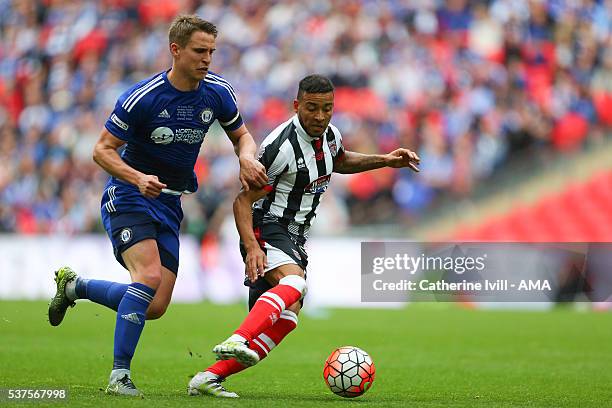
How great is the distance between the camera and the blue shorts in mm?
6461

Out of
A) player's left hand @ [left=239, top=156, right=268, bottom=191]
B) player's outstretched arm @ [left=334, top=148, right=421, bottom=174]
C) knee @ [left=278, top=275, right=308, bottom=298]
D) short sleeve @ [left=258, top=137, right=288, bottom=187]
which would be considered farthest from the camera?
player's outstretched arm @ [left=334, top=148, right=421, bottom=174]

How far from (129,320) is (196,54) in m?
1.73

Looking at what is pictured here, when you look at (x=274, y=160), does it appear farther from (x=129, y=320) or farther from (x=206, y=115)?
(x=129, y=320)

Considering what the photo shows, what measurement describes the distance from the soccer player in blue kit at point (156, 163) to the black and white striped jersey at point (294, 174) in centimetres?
19

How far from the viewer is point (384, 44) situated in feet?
66.8

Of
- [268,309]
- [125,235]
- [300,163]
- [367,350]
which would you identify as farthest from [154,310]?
[367,350]

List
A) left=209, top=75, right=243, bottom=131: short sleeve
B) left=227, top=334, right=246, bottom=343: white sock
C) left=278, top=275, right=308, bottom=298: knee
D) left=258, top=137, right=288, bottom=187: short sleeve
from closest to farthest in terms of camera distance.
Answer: left=227, top=334, right=246, bottom=343: white sock, left=278, top=275, right=308, bottom=298: knee, left=258, top=137, right=288, bottom=187: short sleeve, left=209, top=75, right=243, bottom=131: short sleeve

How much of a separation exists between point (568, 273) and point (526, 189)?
192 centimetres

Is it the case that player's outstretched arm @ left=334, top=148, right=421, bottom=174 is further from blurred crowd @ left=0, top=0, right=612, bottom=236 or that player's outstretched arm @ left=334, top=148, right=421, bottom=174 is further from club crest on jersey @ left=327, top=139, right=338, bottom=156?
blurred crowd @ left=0, top=0, right=612, bottom=236

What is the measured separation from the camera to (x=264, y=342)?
6.49 meters

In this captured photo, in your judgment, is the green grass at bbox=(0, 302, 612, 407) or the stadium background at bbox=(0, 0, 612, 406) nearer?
the green grass at bbox=(0, 302, 612, 407)

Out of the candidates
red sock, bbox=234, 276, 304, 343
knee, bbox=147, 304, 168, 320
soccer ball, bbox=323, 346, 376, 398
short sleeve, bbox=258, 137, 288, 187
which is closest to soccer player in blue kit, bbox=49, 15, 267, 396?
knee, bbox=147, 304, 168, 320

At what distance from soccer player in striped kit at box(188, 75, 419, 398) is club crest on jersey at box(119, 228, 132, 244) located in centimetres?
71

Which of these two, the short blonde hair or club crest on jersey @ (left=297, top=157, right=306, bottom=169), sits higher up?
the short blonde hair
